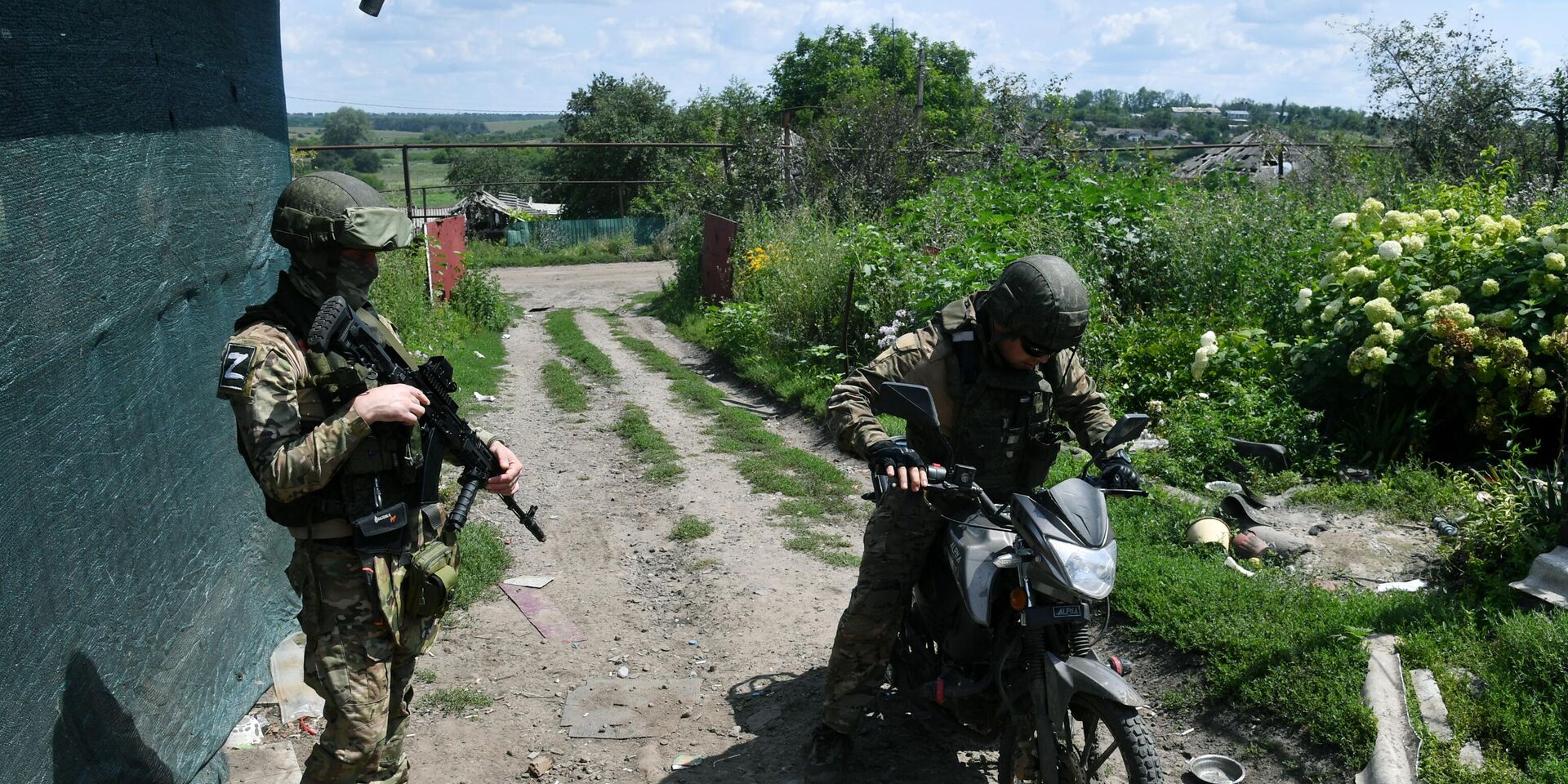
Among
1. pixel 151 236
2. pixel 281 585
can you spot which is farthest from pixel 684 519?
pixel 151 236

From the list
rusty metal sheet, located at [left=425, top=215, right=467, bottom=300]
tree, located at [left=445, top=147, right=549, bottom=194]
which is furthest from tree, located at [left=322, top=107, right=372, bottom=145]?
rusty metal sheet, located at [left=425, top=215, right=467, bottom=300]

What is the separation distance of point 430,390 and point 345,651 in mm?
794

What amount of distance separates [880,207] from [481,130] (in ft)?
476

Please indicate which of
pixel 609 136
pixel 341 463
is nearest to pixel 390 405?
pixel 341 463

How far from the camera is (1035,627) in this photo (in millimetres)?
3033

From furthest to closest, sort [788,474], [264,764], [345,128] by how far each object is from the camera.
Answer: [345,128] → [788,474] → [264,764]

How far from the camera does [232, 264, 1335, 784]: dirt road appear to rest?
402cm

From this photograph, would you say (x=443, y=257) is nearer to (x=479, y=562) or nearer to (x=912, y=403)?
(x=479, y=562)

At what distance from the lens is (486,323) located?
16391 millimetres

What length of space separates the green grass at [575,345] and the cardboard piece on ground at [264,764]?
8.12m

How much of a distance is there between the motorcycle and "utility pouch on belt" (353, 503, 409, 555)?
140 centimetres

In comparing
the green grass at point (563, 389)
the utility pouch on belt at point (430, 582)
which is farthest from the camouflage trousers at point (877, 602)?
the green grass at point (563, 389)

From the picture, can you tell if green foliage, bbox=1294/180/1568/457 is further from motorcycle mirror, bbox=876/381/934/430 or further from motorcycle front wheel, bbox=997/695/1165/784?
motorcycle mirror, bbox=876/381/934/430

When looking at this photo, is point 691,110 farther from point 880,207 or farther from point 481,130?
point 481,130
